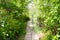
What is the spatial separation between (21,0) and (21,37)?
2.96 meters

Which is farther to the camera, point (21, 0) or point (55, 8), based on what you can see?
point (21, 0)

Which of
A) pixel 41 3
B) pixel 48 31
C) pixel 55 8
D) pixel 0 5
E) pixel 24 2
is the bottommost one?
pixel 48 31

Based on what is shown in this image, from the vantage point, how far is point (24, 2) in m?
10.4

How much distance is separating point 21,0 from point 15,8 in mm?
756

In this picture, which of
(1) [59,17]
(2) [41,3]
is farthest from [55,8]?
(2) [41,3]

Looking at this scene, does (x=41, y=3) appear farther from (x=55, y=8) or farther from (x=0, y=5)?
(x=0, y=5)

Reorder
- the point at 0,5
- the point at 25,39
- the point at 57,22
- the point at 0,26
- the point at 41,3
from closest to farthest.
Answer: the point at 57,22 → the point at 0,26 → the point at 41,3 → the point at 25,39 → the point at 0,5

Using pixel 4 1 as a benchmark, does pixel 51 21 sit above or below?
below

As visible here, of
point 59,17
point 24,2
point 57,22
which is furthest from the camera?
point 24,2

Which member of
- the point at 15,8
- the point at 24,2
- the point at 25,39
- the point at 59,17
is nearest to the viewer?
the point at 59,17

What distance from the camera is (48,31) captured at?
6.19 meters

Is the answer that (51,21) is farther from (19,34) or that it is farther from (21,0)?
(21,0)

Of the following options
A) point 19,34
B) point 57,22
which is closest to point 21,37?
point 19,34

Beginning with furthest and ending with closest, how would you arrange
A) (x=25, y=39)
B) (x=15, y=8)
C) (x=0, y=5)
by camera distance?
(x=15, y=8), (x=0, y=5), (x=25, y=39)
